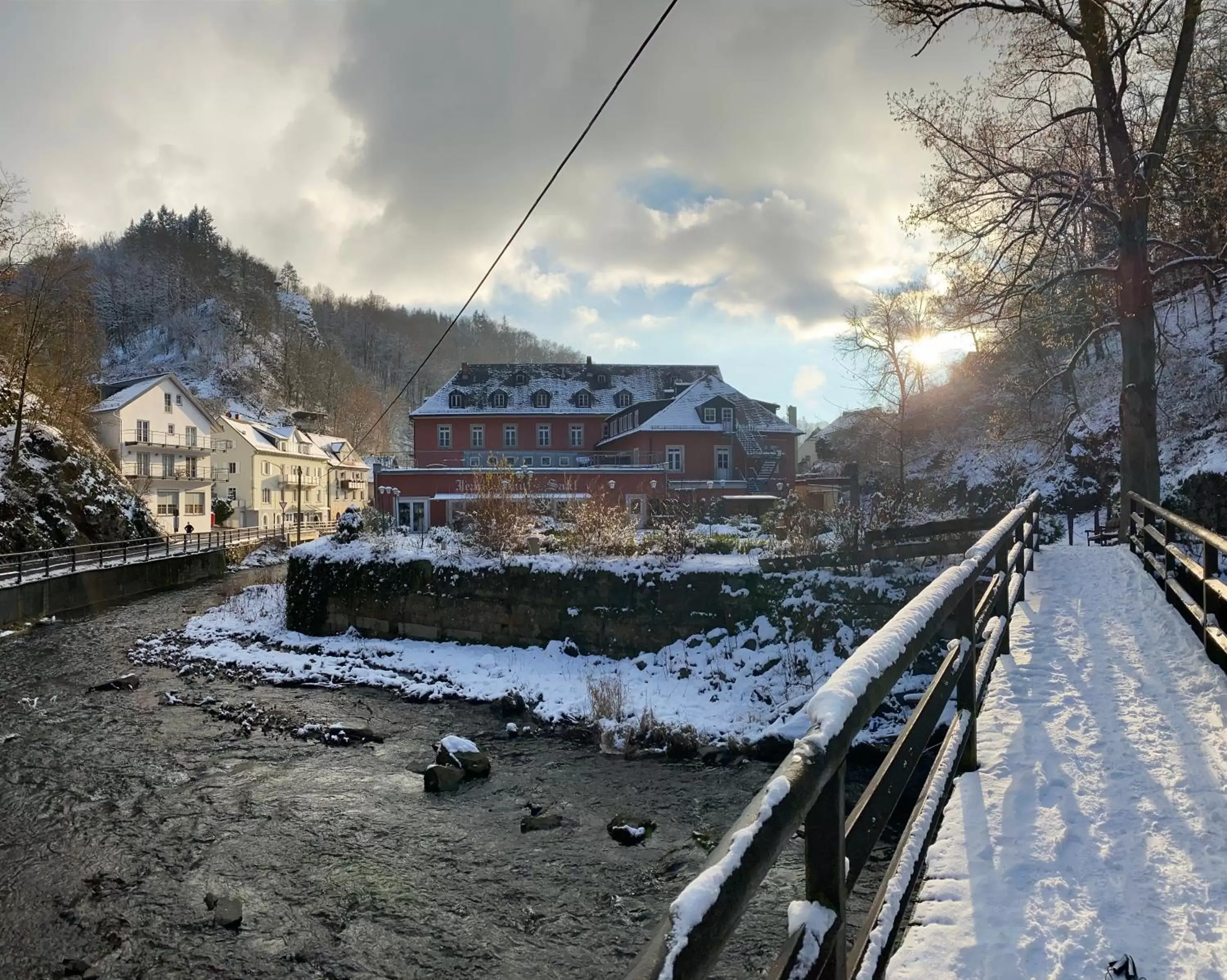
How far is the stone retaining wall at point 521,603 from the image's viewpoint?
15.3m

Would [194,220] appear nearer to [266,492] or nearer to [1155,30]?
[266,492]

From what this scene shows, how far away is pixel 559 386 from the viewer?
49.9m

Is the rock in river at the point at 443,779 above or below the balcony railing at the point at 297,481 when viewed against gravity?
below

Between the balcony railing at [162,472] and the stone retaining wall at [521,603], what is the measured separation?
33409 millimetres

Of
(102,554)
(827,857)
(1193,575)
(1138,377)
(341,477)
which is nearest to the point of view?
(827,857)

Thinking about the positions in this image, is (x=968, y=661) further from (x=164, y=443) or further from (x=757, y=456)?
(x=164, y=443)

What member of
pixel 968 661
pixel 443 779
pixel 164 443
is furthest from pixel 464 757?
pixel 164 443

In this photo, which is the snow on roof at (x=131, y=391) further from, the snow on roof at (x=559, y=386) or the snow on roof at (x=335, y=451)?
the snow on roof at (x=559, y=386)

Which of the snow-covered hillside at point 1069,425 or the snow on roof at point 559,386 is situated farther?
the snow on roof at point 559,386

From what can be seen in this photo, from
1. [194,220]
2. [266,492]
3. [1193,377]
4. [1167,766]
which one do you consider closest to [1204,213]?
[1193,377]

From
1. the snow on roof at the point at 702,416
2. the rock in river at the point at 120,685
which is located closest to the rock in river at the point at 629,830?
the rock in river at the point at 120,685

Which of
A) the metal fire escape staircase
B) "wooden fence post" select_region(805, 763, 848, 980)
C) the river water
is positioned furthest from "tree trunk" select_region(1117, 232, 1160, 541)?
the metal fire escape staircase

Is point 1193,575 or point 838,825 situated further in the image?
point 1193,575

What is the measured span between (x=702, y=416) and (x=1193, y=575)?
3387cm
